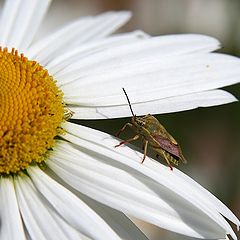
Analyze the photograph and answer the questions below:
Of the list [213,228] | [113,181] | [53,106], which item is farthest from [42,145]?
[213,228]

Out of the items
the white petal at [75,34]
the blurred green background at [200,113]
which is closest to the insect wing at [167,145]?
the white petal at [75,34]

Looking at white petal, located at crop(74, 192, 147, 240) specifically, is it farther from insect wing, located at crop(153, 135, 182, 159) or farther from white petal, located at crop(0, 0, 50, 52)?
white petal, located at crop(0, 0, 50, 52)

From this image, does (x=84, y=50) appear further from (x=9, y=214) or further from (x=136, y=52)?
(x=9, y=214)

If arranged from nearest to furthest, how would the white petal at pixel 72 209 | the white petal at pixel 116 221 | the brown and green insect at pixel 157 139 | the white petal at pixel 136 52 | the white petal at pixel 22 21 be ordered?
the white petal at pixel 72 209 → the white petal at pixel 116 221 → the brown and green insect at pixel 157 139 → the white petal at pixel 136 52 → the white petal at pixel 22 21

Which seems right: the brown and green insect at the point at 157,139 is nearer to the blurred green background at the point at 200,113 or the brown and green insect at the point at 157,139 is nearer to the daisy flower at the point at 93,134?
the daisy flower at the point at 93,134

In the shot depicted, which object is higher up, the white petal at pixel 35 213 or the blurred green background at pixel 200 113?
the white petal at pixel 35 213

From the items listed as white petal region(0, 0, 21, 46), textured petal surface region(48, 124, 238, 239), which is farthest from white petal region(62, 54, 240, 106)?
white petal region(0, 0, 21, 46)

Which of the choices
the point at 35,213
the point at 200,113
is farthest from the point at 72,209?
the point at 200,113
